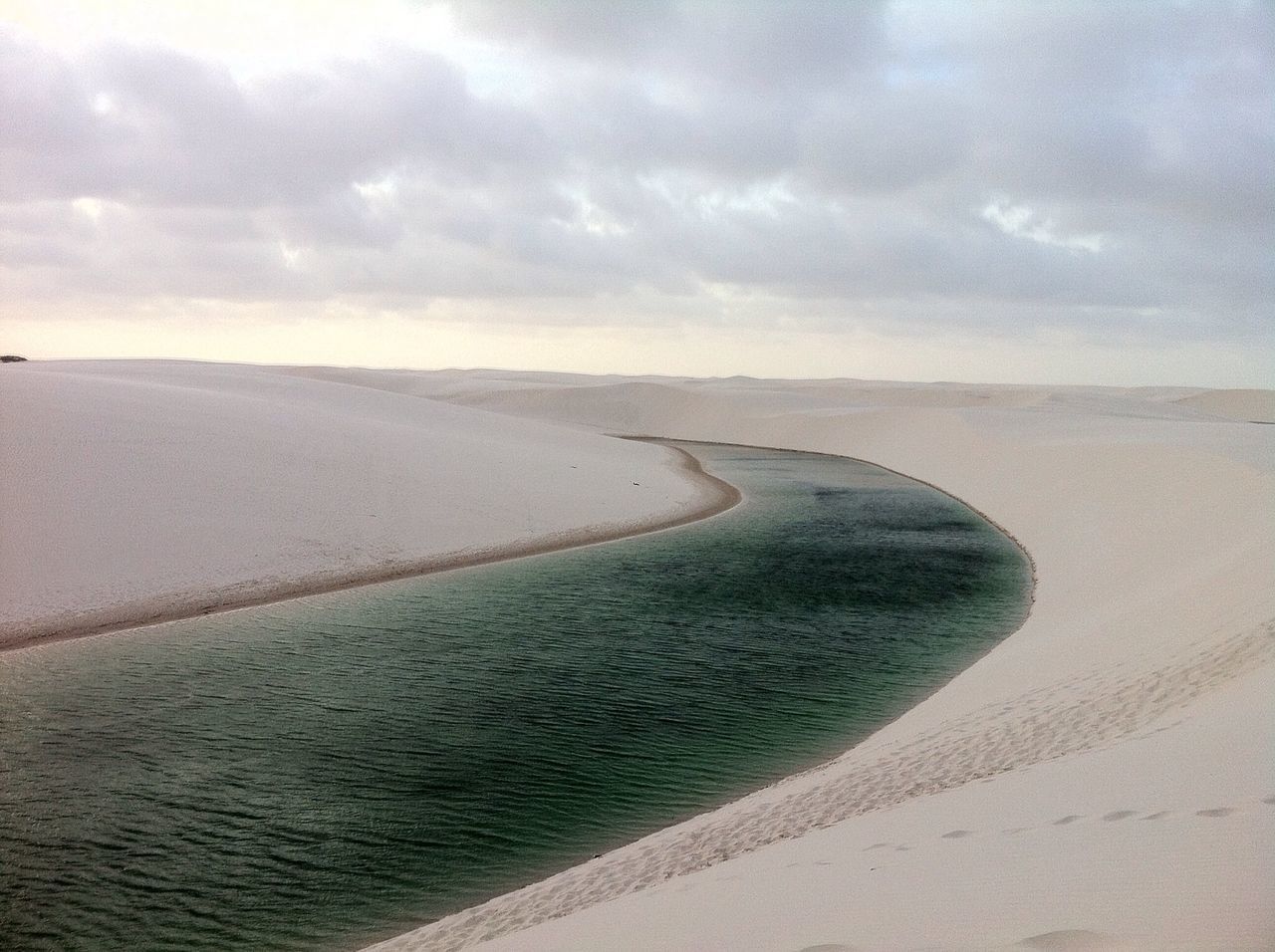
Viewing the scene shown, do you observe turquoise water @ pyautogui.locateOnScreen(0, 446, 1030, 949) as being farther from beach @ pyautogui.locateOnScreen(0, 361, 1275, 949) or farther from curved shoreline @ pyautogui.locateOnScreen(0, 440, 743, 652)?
beach @ pyautogui.locateOnScreen(0, 361, 1275, 949)

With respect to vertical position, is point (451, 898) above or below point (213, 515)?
below

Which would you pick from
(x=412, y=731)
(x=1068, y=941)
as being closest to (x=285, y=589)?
(x=412, y=731)

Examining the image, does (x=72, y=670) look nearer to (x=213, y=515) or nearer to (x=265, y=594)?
(x=265, y=594)

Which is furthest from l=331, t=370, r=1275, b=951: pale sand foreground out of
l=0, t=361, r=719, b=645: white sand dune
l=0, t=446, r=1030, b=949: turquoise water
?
l=0, t=361, r=719, b=645: white sand dune

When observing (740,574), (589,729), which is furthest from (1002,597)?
(589,729)

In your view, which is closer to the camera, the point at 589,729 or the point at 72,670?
the point at 589,729

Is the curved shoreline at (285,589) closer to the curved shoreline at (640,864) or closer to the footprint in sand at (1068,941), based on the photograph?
the curved shoreline at (640,864)

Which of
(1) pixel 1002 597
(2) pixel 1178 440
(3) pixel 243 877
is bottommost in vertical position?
(3) pixel 243 877
